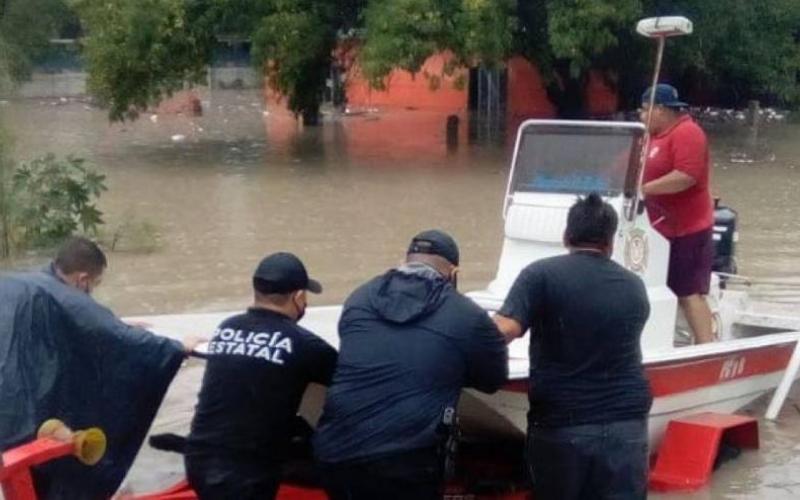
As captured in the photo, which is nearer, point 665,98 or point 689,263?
point 665,98

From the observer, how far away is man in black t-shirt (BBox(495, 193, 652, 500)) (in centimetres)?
545

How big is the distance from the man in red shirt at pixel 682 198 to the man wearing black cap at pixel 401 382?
3.03m

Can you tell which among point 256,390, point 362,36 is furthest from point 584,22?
point 256,390

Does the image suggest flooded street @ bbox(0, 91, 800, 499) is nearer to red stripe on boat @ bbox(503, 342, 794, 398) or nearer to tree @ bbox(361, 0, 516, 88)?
red stripe on boat @ bbox(503, 342, 794, 398)

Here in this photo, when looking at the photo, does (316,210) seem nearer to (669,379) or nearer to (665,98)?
(665,98)

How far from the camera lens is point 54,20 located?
42.2 metres

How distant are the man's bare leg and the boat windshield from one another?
0.83 m

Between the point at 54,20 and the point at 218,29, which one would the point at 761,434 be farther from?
the point at 54,20

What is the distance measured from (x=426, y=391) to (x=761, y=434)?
13.4 ft

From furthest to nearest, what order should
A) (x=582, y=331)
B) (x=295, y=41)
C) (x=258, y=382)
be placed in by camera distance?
(x=295, y=41) → (x=582, y=331) → (x=258, y=382)

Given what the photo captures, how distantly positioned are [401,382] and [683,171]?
3.43 metres

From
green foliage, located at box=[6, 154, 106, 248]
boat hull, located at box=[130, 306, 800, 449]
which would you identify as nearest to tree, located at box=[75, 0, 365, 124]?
green foliage, located at box=[6, 154, 106, 248]

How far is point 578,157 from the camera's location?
812cm

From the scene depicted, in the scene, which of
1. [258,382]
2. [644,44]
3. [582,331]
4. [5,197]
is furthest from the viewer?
[644,44]
